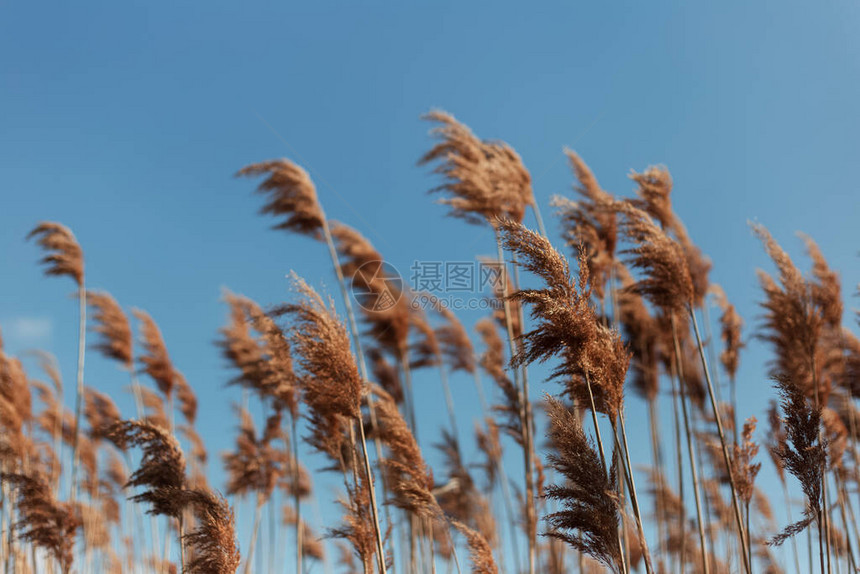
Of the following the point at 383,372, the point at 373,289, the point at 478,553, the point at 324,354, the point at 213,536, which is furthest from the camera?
the point at 383,372

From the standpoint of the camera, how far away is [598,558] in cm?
308

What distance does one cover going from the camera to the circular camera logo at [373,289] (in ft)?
26.4

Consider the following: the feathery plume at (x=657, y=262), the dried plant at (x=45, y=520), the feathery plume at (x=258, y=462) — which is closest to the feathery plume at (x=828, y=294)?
the feathery plume at (x=657, y=262)

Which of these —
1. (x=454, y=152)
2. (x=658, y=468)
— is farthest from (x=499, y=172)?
(x=658, y=468)

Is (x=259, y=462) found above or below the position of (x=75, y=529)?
above

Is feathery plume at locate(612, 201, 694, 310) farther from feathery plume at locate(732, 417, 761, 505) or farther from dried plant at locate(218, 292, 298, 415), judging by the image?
dried plant at locate(218, 292, 298, 415)

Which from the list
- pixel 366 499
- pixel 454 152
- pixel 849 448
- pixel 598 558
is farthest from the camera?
pixel 454 152

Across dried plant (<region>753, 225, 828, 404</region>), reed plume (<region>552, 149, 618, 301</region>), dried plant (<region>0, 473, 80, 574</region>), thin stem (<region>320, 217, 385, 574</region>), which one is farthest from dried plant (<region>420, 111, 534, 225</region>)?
dried plant (<region>0, 473, 80, 574</region>)

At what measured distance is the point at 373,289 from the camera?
26.6 ft

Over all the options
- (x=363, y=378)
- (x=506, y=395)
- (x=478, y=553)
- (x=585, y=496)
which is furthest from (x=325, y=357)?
(x=506, y=395)

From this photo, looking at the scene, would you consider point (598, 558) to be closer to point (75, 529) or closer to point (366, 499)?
point (366, 499)

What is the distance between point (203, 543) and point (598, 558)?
3160 mm

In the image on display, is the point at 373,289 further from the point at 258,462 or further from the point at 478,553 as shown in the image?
the point at 478,553

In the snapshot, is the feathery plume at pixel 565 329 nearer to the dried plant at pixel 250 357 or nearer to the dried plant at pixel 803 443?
the dried plant at pixel 803 443
